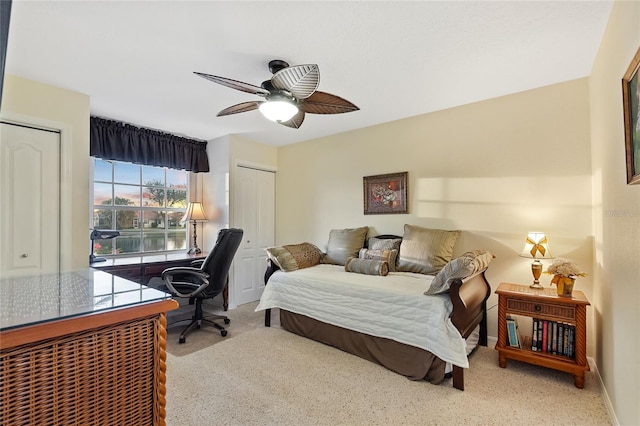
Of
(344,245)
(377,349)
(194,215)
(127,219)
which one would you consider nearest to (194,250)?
(194,215)

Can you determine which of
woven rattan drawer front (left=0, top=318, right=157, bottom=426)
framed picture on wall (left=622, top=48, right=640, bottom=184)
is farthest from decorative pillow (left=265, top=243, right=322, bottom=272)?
framed picture on wall (left=622, top=48, right=640, bottom=184)

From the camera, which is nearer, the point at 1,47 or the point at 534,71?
the point at 1,47

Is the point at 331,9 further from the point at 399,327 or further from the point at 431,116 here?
the point at 399,327

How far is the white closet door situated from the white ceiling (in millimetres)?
1543

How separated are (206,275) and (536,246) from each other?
3009 millimetres

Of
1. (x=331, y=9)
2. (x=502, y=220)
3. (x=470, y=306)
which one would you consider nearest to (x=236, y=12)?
(x=331, y=9)

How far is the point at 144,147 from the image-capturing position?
3.65 m

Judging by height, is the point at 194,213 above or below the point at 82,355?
above

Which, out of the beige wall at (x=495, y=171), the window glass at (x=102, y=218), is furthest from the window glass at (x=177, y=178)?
the beige wall at (x=495, y=171)

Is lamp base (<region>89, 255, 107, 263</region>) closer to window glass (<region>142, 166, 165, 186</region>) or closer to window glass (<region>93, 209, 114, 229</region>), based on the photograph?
window glass (<region>93, 209, 114, 229</region>)

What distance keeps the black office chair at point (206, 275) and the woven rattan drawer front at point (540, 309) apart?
8.40 ft

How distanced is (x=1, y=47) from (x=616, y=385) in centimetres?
311

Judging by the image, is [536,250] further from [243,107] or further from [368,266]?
[243,107]

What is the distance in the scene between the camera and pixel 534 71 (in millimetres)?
2389
